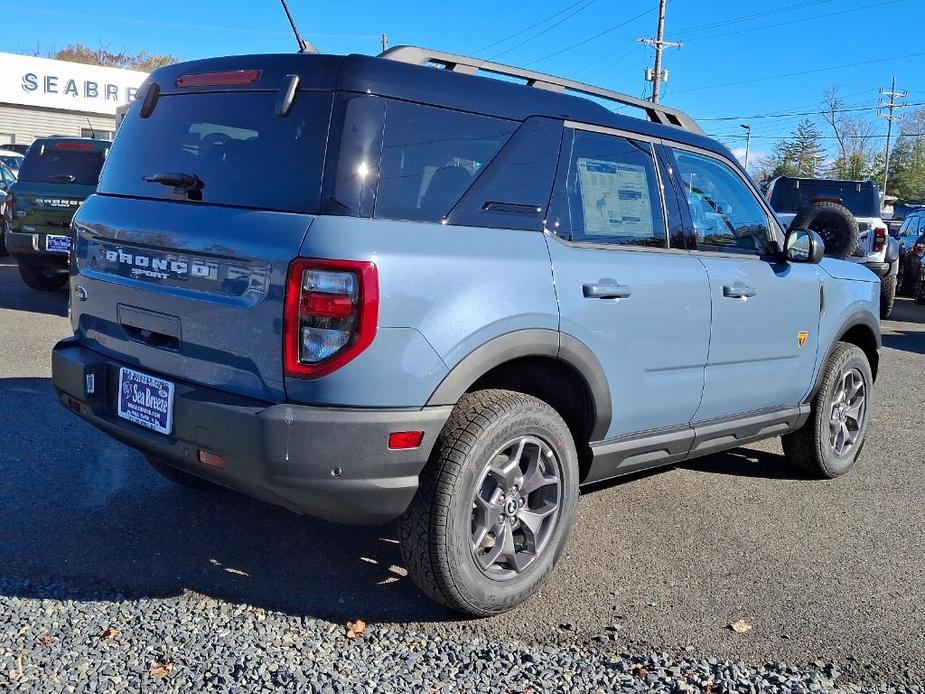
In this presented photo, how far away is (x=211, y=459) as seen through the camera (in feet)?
10.4

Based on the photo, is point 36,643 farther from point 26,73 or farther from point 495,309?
point 26,73

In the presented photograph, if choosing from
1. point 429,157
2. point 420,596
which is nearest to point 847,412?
point 420,596

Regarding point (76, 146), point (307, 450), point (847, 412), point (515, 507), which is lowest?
point (515, 507)

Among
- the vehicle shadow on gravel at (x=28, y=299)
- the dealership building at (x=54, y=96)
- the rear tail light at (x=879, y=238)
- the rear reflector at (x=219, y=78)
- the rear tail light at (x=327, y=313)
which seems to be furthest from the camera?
the dealership building at (x=54, y=96)

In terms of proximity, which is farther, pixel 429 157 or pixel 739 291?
pixel 739 291

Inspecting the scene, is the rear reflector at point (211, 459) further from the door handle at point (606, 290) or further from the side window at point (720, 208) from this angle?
the side window at point (720, 208)

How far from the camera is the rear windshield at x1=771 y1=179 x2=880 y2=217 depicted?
45.2ft

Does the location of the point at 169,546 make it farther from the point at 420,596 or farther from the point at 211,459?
the point at 420,596

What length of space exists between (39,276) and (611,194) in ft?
30.9

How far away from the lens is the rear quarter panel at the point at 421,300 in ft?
9.71

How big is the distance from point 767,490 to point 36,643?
3.83m

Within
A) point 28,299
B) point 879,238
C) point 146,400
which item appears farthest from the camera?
point 879,238

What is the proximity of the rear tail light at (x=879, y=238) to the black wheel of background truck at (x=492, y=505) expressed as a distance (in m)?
11.4

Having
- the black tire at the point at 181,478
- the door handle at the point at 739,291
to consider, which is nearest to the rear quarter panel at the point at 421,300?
the door handle at the point at 739,291
